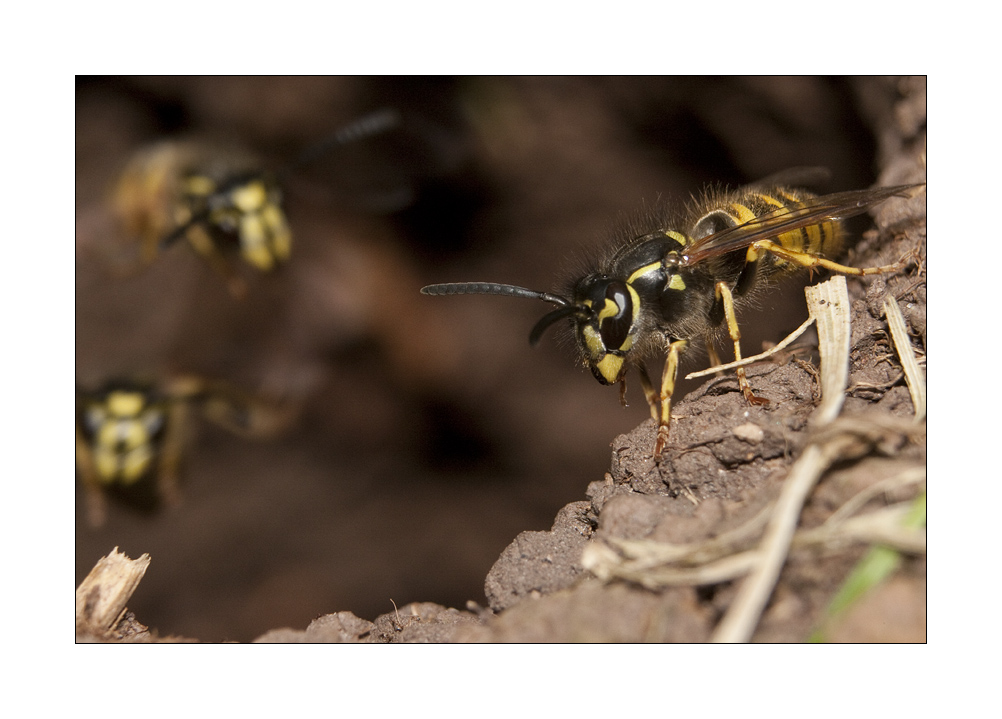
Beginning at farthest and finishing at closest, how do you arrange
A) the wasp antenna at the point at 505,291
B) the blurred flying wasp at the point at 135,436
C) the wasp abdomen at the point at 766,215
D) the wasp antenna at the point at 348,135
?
1. the wasp antenna at the point at 348,135
2. the blurred flying wasp at the point at 135,436
3. the wasp abdomen at the point at 766,215
4. the wasp antenna at the point at 505,291

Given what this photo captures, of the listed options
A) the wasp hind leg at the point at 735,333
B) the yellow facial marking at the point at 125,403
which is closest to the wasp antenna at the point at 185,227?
the yellow facial marking at the point at 125,403

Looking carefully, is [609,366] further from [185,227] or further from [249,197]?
[185,227]

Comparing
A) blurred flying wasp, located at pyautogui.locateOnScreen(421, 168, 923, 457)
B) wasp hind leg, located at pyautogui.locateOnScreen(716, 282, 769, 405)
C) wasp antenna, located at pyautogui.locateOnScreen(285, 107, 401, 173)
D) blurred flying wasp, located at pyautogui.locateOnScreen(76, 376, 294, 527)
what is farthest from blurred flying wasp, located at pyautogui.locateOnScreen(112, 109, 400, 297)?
wasp hind leg, located at pyautogui.locateOnScreen(716, 282, 769, 405)

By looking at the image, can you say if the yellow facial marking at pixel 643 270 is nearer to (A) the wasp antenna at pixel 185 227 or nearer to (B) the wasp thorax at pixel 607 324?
(B) the wasp thorax at pixel 607 324

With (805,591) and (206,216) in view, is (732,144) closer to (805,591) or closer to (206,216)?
(206,216)

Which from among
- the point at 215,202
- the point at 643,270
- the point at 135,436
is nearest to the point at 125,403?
the point at 135,436

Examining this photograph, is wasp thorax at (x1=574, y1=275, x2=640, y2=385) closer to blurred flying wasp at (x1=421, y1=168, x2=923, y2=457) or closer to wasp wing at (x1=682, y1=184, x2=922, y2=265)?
blurred flying wasp at (x1=421, y1=168, x2=923, y2=457)
